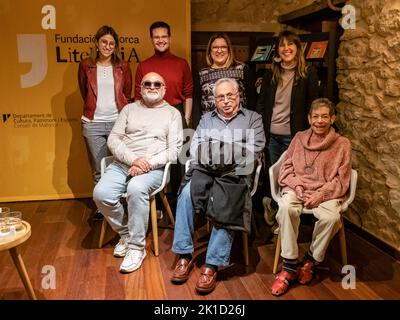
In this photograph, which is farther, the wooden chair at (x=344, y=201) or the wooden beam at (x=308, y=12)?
the wooden beam at (x=308, y=12)

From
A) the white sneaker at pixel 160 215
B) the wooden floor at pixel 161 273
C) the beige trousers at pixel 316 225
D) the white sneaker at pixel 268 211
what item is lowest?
the wooden floor at pixel 161 273

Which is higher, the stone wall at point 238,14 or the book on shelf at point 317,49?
the stone wall at point 238,14

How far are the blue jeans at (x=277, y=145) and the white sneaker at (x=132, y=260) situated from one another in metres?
1.15

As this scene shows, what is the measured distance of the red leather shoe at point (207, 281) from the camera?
7.56 feet

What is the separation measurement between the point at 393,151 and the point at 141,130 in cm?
166

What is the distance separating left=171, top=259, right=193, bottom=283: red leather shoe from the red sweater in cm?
129

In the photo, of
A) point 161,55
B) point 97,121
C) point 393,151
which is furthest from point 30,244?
point 393,151

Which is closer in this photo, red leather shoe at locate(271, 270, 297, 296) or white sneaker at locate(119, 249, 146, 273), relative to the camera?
red leather shoe at locate(271, 270, 297, 296)

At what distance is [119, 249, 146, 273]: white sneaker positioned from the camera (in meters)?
2.54

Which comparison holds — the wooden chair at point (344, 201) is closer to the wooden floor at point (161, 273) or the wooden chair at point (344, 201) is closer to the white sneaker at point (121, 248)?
the wooden floor at point (161, 273)

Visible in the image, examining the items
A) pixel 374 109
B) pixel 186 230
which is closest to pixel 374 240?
pixel 374 109

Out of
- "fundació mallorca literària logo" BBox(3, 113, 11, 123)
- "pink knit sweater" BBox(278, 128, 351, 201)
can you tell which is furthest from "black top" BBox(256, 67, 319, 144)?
"fundació mallorca literària logo" BBox(3, 113, 11, 123)

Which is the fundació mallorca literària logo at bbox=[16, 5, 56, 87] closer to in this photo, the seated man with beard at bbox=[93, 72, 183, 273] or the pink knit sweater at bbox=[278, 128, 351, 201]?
the seated man with beard at bbox=[93, 72, 183, 273]

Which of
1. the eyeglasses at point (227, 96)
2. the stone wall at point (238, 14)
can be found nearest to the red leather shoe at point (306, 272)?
the eyeglasses at point (227, 96)
